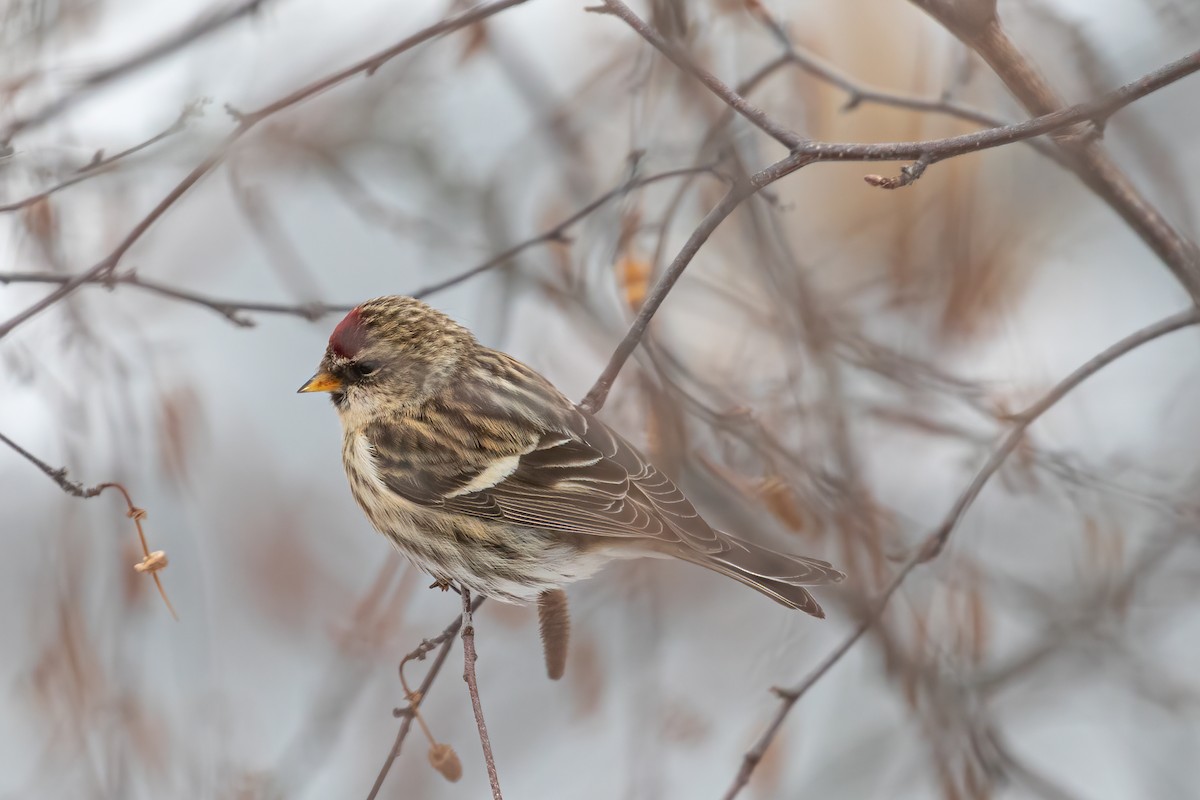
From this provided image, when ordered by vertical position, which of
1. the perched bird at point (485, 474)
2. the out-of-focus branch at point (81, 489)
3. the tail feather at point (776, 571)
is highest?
the perched bird at point (485, 474)

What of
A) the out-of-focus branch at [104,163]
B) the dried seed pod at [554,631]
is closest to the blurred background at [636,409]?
the out-of-focus branch at [104,163]

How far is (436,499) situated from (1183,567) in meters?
1.95

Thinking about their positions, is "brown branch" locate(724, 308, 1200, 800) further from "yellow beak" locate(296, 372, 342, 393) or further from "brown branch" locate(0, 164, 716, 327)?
"yellow beak" locate(296, 372, 342, 393)

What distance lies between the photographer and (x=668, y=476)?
2.40m

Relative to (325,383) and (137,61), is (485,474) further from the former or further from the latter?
(137,61)

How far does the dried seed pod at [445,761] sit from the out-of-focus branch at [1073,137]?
1.44 meters

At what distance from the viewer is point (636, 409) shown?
288 cm

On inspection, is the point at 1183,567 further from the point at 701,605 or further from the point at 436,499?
the point at 436,499

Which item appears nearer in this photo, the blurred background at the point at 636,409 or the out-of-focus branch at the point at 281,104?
the out-of-focus branch at the point at 281,104

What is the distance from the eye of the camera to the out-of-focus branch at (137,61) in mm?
2125

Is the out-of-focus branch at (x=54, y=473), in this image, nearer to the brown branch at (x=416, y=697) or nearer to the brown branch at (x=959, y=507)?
the brown branch at (x=416, y=697)

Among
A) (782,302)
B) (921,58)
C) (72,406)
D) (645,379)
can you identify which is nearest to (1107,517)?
(782,302)

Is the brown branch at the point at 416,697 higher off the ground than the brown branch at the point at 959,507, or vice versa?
the brown branch at the point at 959,507

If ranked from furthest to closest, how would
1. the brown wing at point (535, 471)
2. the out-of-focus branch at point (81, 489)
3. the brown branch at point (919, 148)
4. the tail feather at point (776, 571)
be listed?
1. the brown wing at point (535, 471)
2. the tail feather at point (776, 571)
3. the out-of-focus branch at point (81, 489)
4. the brown branch at point (919, 148)
